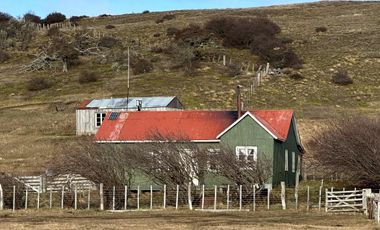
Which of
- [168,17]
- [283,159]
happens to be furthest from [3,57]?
[283,159]

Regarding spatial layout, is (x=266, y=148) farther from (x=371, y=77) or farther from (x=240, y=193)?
(x=371, y=77)

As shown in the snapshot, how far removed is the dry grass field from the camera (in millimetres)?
22531

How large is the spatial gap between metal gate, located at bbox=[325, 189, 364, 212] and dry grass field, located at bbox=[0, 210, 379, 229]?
143 cm

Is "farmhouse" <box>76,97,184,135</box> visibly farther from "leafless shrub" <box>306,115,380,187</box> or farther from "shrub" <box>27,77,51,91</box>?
"shrub" <box>27,77,51,91</box>

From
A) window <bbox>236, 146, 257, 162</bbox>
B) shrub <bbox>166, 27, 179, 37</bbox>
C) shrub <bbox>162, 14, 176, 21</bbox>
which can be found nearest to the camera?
window <bbox>236, 146, 257, 162</bbox>

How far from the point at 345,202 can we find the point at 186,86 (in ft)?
129

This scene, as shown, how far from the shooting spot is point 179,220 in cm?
2489

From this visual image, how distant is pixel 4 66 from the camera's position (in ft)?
288

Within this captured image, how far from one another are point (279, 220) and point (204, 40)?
68411mm

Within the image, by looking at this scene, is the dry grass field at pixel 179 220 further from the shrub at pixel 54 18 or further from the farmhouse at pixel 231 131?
the shrub at pixel 54 18

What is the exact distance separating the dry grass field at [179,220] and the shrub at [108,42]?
65.3m

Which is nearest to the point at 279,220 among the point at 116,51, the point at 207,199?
the point at 207,199

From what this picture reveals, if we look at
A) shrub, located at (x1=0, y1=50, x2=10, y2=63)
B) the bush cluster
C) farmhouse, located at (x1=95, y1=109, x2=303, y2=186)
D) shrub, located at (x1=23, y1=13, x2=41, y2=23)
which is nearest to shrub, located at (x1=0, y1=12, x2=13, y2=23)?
Result: shrub, located at (x1=23, y1=13, x2=41, y2=23)

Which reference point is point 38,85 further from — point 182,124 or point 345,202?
point 345,202
